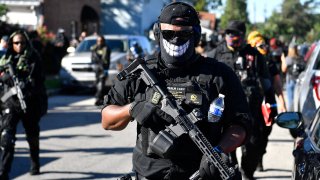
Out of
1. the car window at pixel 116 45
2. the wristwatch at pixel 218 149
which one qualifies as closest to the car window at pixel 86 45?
the car window at pixel 116 45

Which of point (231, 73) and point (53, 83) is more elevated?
point (231, 73)

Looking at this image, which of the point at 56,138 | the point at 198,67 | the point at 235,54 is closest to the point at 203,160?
the point at 198,67

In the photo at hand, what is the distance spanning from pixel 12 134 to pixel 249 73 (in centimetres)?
268

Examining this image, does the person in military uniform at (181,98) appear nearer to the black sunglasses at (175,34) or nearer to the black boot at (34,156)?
the black sunglasses at (175,34)

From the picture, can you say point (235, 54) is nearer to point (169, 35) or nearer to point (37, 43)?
point (169, 35)

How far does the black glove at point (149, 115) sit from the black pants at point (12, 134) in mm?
4155

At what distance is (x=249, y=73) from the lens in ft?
24.1

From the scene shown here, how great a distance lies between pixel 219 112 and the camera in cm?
364

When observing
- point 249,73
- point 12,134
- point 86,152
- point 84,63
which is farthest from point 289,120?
point 84,63

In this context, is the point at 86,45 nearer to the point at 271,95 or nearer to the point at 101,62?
the point at 101,62

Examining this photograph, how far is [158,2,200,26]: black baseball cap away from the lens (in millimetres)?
3818

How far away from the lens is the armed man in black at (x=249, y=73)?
7258mm

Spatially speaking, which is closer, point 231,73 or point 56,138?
point 231,73

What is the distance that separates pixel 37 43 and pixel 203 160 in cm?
1411
